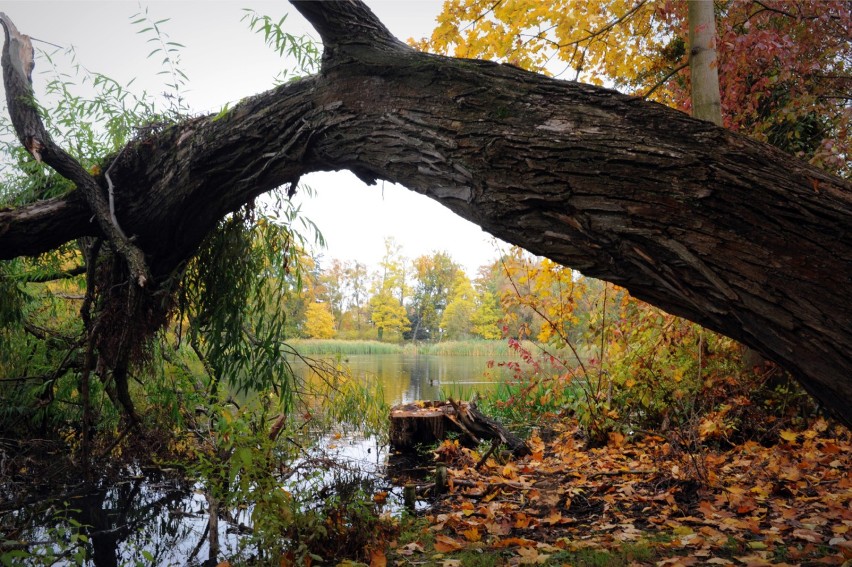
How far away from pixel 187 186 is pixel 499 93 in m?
2.03

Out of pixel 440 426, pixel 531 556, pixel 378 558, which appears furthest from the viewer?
pixel 440 426

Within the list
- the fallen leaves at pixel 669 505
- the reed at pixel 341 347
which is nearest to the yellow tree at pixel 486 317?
the reed at pixel 341 347

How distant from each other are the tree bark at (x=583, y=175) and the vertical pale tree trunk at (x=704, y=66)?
9.62 ft

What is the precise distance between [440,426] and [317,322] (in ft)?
99.7

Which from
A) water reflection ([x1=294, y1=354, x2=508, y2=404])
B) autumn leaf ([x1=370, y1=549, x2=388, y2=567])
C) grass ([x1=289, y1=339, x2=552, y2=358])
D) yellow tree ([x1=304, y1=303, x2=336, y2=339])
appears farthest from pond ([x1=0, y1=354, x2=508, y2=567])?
yellow tree ([x1=304, y1=303, x2=336, y2=339])

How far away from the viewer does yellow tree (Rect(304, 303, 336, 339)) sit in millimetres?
35906

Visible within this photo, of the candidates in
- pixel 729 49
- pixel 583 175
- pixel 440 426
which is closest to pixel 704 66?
pixel 729 49

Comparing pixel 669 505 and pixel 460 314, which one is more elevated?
pixel 460 314

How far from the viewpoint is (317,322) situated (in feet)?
120

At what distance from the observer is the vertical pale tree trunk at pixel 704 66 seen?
4.70 m

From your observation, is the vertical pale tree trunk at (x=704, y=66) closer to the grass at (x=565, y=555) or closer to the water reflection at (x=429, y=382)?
the grass at (x=565, y=555)

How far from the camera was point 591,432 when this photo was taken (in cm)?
612

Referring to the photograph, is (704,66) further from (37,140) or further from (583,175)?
(37,140)

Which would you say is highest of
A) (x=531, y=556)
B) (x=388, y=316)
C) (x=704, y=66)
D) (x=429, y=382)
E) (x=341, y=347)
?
(x=704, y=66)
